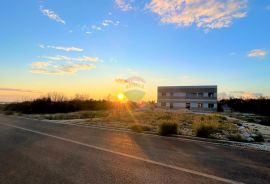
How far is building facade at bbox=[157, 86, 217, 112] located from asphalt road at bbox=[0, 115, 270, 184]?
54.8 metres

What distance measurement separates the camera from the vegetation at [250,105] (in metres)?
60.2

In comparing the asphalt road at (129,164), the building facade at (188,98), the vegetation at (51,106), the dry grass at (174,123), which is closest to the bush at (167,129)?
the dry grass at (174,123)

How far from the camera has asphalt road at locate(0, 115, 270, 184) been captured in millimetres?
6004

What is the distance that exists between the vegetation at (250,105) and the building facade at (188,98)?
855 cm

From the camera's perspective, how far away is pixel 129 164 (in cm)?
735

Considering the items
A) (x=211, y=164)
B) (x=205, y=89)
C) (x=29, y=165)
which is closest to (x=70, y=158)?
(x=29, y=165)

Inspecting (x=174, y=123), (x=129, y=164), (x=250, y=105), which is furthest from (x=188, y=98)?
(x=129, y=164)

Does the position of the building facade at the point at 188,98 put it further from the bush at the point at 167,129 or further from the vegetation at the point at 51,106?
the bush at the point at 167,129

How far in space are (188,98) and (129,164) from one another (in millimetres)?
59616

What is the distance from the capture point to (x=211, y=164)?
7496 mm

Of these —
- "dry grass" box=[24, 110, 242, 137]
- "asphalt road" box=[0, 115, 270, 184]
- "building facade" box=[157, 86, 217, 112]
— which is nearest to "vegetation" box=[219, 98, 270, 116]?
"building facade" box=[157, 86, 217, 112]

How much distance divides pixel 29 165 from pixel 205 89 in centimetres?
5973

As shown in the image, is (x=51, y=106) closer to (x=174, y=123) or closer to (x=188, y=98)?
(x=188, y=98)

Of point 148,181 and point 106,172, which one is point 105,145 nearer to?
point 106,172
